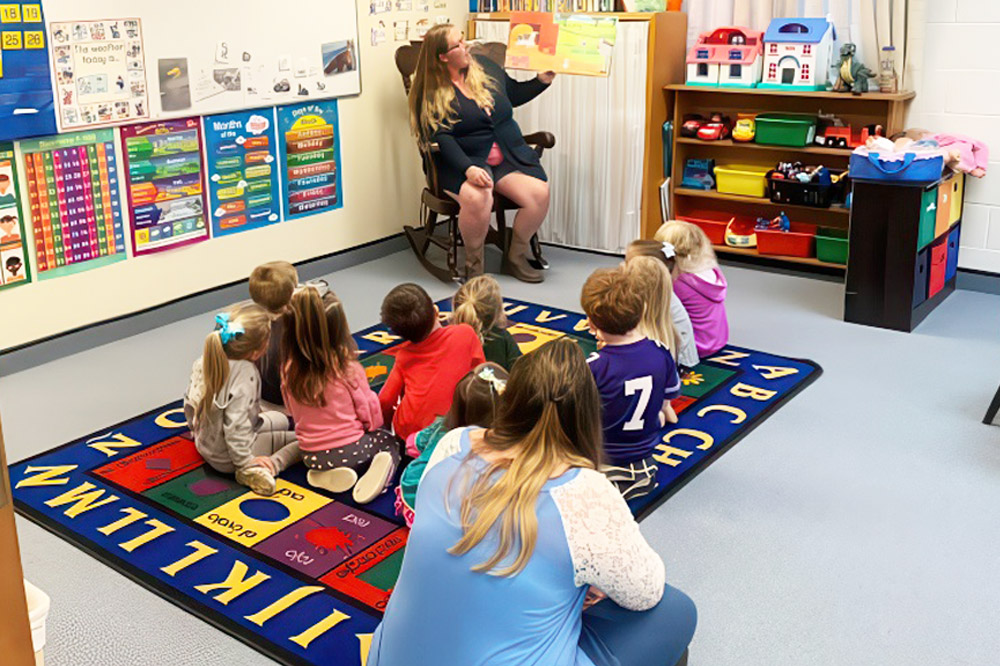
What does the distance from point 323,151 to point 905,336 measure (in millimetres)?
3007

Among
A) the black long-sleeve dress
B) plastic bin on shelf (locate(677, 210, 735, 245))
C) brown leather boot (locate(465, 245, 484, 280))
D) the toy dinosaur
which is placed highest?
Answer: the toy dinosaur

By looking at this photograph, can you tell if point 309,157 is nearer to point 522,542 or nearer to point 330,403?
point 330,403

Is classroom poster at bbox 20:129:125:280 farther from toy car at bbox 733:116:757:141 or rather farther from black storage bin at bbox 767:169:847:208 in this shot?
black storage bin at bbox 767:169:847:208

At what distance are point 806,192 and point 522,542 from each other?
406 centimetres

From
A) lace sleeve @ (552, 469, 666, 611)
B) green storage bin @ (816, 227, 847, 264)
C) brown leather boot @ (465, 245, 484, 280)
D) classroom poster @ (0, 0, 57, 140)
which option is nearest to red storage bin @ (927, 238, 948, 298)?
green storage bin @ (816, 227, 847, 264)

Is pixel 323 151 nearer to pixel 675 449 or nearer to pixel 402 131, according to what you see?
pixel 402 131

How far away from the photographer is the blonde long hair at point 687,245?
4094mm

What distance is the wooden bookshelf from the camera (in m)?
5.19

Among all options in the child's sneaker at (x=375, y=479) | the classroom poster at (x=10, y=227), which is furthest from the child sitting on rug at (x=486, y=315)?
the classroom poster at (x=10, y=227)

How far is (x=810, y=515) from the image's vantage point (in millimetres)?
3047

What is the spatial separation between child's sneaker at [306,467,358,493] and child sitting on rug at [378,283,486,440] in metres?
0.24

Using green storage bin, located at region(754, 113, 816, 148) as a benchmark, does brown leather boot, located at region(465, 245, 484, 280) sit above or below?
below

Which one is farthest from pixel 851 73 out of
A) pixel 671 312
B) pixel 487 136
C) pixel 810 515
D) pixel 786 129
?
pixel 810 515

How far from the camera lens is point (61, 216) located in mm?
4305
